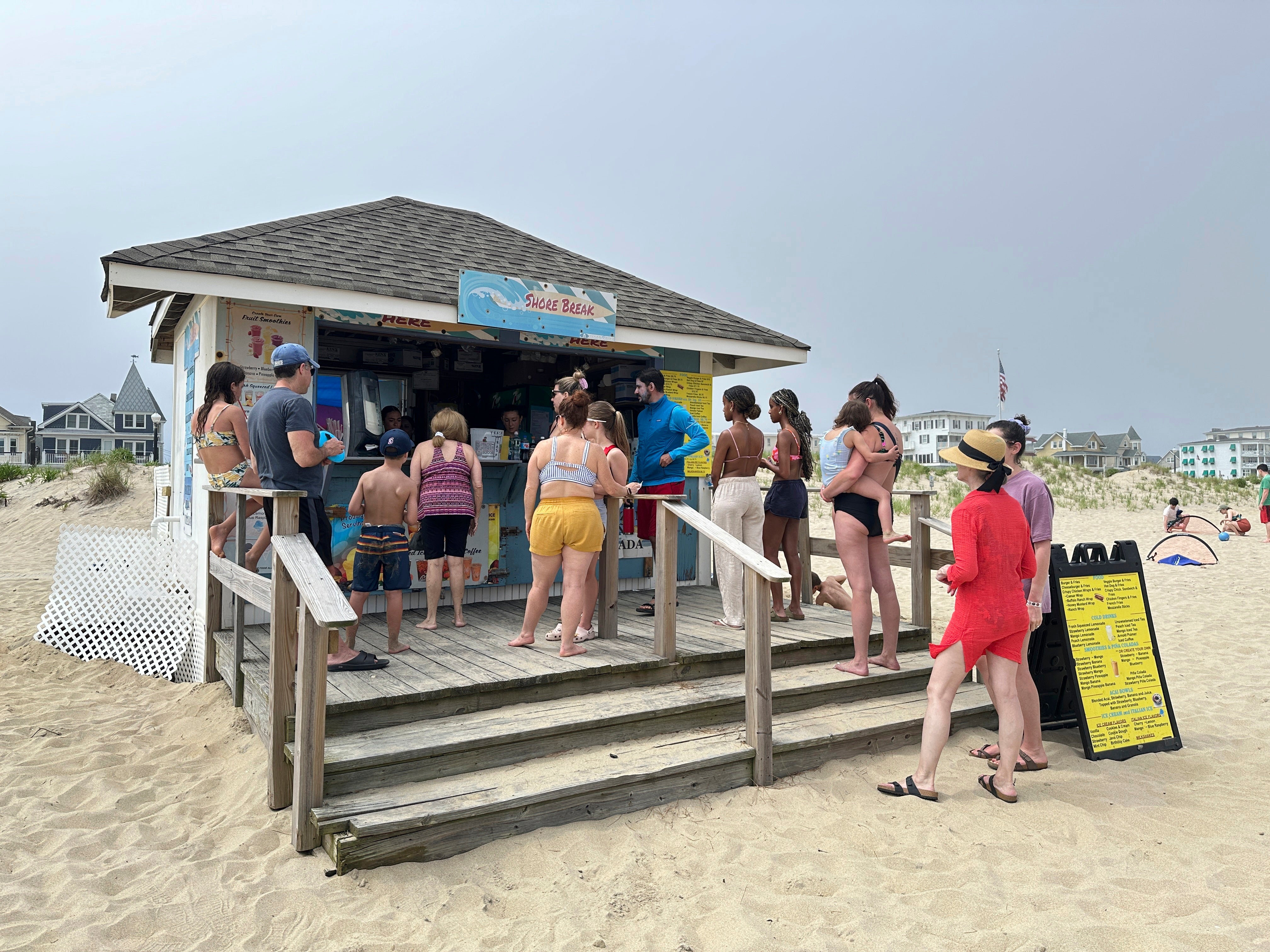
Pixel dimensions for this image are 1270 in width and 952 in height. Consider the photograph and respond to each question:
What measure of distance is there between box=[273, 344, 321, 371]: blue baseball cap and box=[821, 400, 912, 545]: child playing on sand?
2.91 m

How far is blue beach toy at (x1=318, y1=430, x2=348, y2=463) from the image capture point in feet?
14.7

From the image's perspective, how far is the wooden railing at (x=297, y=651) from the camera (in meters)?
3.13

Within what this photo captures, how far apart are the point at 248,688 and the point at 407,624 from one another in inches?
49.7

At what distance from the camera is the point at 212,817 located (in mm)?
3664

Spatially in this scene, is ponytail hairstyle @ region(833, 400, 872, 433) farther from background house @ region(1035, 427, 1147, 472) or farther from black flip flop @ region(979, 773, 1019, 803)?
background house @ region(1035, 427, 1147, 472)

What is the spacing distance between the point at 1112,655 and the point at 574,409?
353cm

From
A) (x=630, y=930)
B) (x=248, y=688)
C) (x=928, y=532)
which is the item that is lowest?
(x=630, y=930)

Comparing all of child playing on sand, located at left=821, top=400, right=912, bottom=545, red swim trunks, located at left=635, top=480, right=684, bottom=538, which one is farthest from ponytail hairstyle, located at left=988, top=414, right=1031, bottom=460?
red swim trunks, located at left=635, top=480, right=684, bottom=538

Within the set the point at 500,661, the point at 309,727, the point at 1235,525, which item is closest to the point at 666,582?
the point at 500,661

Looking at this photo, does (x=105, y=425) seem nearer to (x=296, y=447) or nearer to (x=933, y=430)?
(x=296, y=447)

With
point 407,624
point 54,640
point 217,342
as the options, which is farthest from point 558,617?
point 54,640

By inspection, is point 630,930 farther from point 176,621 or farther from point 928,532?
point 176,621

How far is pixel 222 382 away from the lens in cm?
507

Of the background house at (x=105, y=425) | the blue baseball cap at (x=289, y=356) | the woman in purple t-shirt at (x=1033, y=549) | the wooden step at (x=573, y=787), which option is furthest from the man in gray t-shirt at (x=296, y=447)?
the background house at (x=105, y=425)
